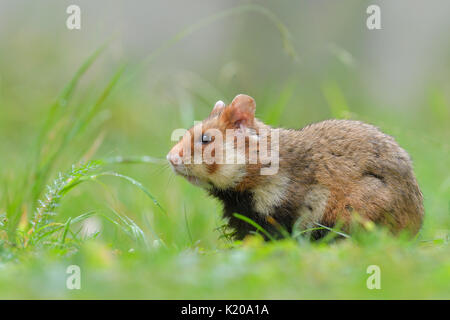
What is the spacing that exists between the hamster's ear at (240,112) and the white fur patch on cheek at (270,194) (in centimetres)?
49

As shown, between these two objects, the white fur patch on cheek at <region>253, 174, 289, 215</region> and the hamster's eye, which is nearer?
the white fur patch on cheek at <region>253, 174, 289, 215</region>

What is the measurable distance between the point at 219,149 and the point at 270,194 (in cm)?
47

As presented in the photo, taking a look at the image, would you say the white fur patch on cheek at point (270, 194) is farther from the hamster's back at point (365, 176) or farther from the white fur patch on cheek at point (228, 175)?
the hamster's back at point (365, 176)

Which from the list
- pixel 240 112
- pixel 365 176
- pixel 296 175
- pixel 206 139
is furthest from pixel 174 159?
pixel 365 176

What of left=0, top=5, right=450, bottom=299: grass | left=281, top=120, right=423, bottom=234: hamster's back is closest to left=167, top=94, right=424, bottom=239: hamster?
left=281, top=120, right=423, bottom=234: hamster's back

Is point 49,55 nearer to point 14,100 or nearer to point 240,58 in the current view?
point 14,100

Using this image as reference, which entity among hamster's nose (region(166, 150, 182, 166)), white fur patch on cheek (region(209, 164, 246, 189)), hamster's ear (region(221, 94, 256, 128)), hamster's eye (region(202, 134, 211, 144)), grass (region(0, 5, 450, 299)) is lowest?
grass (region(0, 5, 450, 299))

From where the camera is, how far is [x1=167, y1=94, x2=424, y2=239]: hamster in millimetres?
4391

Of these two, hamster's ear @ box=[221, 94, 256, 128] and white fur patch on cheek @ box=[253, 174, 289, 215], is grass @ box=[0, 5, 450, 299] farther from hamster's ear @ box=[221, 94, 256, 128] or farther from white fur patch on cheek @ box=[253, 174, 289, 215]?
hamster's ear @ box=[221, 94, 256, 128]

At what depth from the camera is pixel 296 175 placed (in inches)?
177

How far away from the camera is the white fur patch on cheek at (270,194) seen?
14.5ft

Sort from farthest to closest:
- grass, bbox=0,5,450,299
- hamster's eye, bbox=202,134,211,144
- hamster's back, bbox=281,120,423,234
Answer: hamster's eye, bbox=202,134,211,144 < hamster's back, bbox=281,120,423,234 < grass, bbox=0,5,450,299

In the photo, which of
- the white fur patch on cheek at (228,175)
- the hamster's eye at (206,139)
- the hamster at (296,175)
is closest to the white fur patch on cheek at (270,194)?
the hamster at (296,175)
